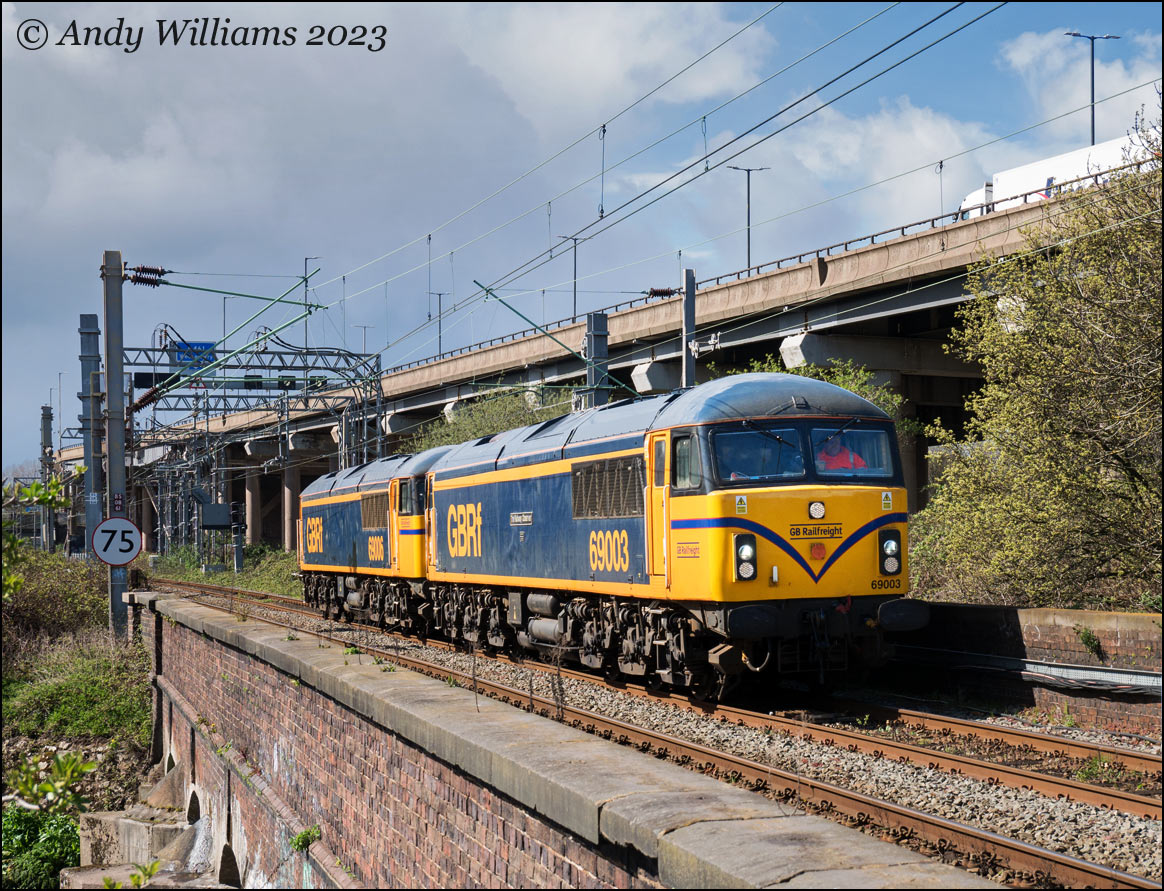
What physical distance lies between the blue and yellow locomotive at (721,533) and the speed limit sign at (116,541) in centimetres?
863

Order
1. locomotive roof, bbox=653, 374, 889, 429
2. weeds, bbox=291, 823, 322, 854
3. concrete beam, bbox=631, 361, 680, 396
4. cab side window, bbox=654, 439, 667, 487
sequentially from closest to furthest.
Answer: weeds, bbox=291, 823, 322, 854 < locomotive roof, bbox=653, 374, 889, 429 < cab side window, bbox=654, 439, 667, 487 < concrete beam, bbox=631, 361, 680, 396

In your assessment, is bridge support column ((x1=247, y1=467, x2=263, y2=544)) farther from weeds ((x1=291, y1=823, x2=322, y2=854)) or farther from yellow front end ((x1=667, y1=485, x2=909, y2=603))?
yellow front end ((x1=667, y1=485, x2=909, y2=603))

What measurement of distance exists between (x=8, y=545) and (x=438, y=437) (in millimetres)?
38538

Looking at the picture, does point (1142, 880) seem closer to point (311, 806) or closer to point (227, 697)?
point (311, 806)

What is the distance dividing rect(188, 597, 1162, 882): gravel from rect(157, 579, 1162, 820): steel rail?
0.11 metres

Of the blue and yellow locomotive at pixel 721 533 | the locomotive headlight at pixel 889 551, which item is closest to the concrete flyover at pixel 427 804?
the blue and yellow locomotive at pixel 721 533

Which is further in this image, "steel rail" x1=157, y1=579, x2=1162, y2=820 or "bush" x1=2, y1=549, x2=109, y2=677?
"bush" x1=2, y1=549, x2=109, y2=677

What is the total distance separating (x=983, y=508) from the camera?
17.1 meters

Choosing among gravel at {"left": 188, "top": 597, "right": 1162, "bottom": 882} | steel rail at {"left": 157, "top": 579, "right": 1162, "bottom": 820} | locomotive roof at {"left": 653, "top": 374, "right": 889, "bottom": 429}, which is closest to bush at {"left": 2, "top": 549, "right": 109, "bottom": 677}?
steel rail at {"left": 157, "top": 579, "right": 1162, "bottom": 820}

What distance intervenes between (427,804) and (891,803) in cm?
359

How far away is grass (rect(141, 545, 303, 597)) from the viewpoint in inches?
1735

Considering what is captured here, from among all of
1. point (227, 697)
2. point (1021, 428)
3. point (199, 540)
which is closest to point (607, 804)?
point (1021, 428)

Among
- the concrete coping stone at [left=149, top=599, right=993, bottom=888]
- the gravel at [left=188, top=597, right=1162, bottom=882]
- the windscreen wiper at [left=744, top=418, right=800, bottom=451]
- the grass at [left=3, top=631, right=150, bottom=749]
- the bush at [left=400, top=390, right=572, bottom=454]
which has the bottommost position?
the grass at [left=3, top=631, right=150, bottom=749]

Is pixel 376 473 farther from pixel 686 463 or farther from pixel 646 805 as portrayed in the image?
pixel 646 805
